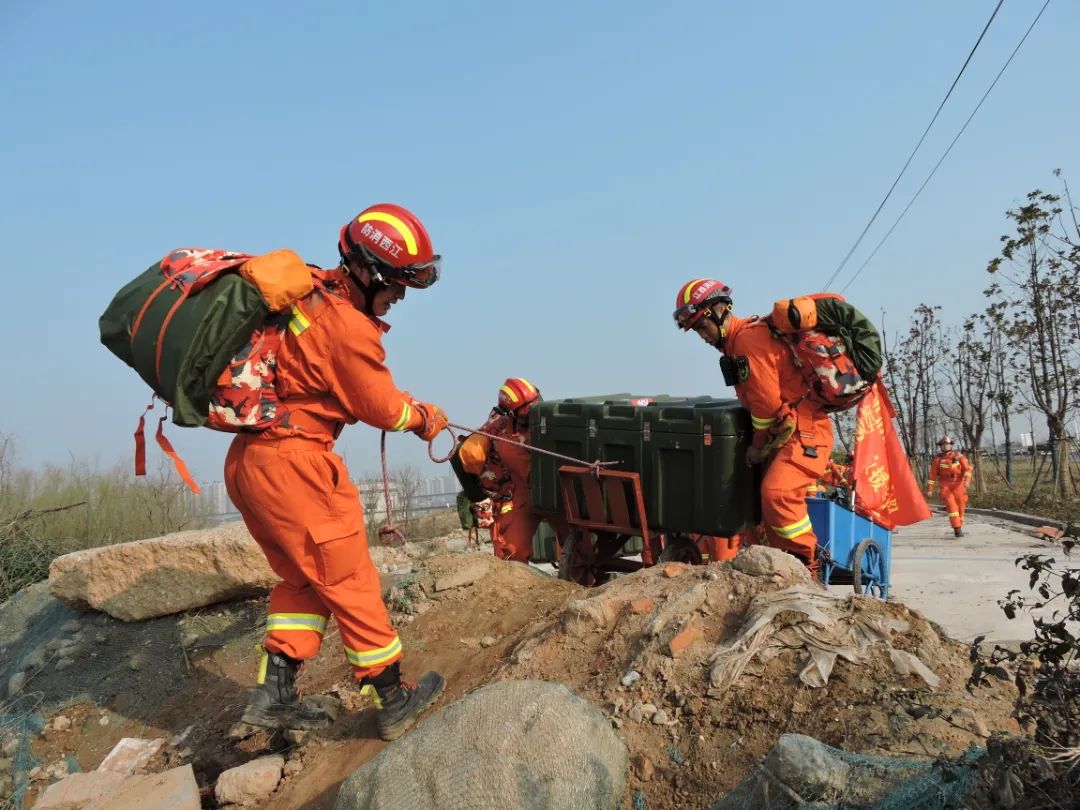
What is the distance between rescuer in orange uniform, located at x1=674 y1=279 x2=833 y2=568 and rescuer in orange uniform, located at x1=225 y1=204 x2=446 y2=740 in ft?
8.04

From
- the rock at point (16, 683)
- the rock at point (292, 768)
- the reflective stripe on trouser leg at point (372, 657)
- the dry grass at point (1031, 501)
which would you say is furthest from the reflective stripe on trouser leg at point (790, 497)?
the dry grass at point (1031, 501)

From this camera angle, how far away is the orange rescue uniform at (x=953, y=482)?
13914mm

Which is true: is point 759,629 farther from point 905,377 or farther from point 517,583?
point 905,377

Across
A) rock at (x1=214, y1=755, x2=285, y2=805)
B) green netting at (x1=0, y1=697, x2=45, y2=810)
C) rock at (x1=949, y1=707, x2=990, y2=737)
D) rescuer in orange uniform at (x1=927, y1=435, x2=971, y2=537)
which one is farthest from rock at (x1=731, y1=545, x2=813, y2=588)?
rescuer in orange uniform at (x1=927, y1=435, x2=971, y2=537)

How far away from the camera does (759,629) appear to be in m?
3.61

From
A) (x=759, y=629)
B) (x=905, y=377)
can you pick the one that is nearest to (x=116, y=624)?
(x=759, y=629)

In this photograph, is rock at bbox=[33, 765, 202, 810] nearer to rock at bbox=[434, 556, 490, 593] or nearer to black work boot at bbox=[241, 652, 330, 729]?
black work boot at bbox=[241, 652, 330, 729]

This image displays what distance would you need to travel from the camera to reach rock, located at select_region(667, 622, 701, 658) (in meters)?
3.71

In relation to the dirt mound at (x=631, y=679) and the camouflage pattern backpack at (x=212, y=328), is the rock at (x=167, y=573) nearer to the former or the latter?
the dirt mound at (x=631, y=679)

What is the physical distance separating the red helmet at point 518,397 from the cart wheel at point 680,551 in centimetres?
184

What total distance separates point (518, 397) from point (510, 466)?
70cm

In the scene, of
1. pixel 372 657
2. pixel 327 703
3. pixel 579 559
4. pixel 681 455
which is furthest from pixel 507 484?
pixel 372 657

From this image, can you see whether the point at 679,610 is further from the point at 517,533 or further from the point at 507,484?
the point at 507,484

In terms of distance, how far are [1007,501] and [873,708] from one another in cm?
1865
